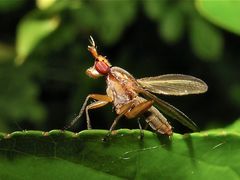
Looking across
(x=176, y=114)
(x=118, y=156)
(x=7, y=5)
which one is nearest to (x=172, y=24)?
(x=7, y=5)

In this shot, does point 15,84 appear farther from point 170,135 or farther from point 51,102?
point 170,135

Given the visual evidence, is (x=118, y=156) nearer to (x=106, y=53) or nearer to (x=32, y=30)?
(x=32, y=30)

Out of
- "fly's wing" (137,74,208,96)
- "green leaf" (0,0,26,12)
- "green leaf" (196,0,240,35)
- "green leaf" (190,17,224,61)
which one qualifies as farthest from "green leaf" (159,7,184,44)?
"fly's wing" (137,74,208,96)

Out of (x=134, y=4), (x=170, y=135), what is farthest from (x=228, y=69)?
(x=170, y=135)

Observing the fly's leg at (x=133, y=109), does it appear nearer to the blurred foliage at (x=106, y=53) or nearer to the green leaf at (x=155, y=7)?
the blurred foliage at (x=106, y=53)

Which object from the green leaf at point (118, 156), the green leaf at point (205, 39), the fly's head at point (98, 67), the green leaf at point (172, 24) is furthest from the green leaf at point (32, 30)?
the green leaf at point (118, 156)

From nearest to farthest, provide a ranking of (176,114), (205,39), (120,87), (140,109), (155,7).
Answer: (176,114) → (140,109) → (120,87) → (155,7) → (205,39)
